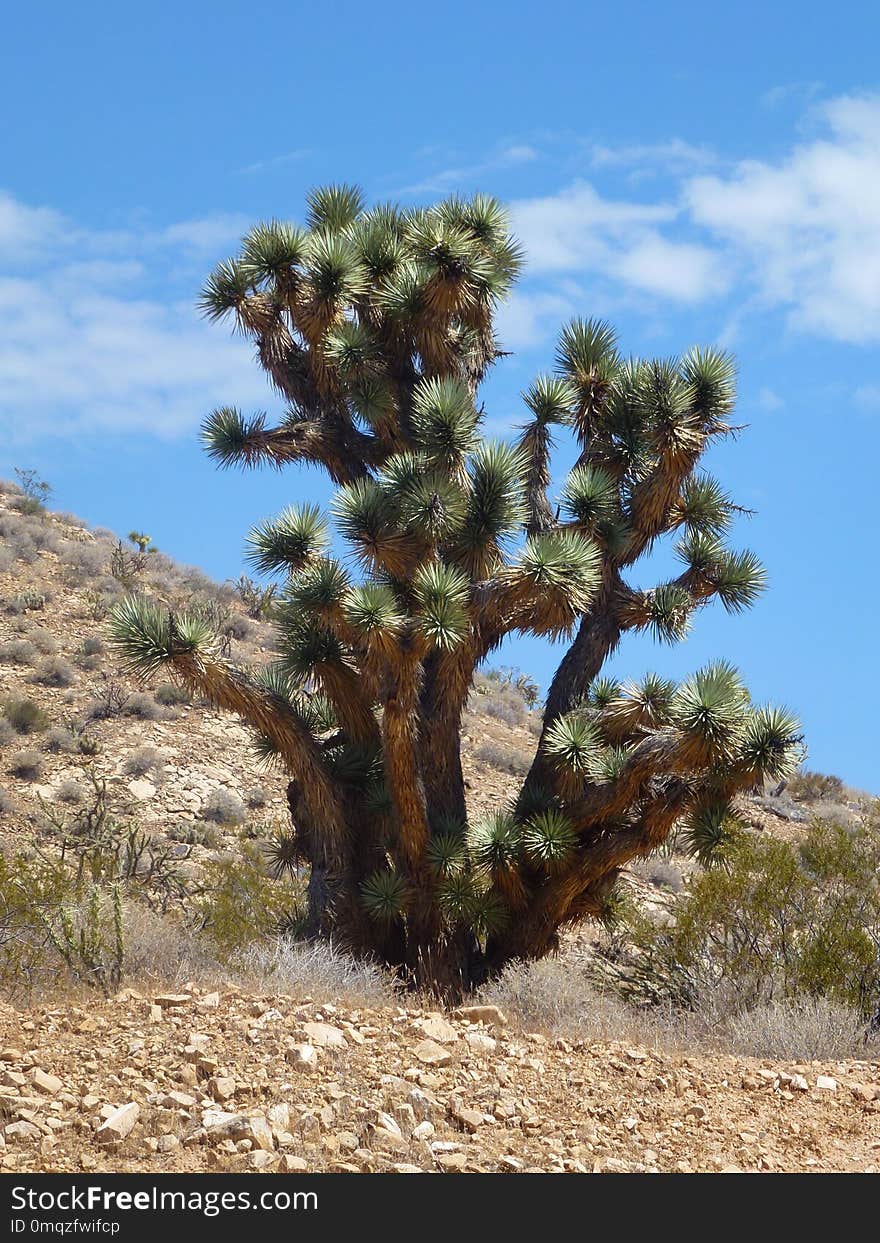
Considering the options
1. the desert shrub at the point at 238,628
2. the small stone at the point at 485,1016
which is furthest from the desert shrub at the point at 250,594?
the small stone at the point at 485,1016

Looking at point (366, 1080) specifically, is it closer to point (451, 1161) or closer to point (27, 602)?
point (451, 1161)

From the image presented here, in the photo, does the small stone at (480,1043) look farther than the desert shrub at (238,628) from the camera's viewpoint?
No

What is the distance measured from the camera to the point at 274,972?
9.95m

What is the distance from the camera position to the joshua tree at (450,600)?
10867mm

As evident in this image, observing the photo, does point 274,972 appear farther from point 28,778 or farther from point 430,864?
point 28,778

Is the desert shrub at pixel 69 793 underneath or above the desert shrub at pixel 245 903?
above

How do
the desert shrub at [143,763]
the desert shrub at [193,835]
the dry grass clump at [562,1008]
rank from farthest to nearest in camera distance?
the desert shrub at [143,763] < the desert shrub at [193,835] < the dry grass clump at [562,1008]

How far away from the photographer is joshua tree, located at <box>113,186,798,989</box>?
35.7 feet

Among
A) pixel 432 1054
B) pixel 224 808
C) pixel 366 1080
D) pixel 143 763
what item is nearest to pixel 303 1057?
pixel 366 1080

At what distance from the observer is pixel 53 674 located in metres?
22.9

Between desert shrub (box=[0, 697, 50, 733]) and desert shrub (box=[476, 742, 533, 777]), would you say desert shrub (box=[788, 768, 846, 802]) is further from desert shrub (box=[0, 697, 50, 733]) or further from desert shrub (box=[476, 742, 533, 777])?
desert shrub (box=[0, 697, 50, 733])

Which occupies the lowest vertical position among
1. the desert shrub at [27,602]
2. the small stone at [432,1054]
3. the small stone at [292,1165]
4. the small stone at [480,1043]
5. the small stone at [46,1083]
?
the small stone at [292,1165]

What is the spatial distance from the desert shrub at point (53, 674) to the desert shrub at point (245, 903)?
612cm

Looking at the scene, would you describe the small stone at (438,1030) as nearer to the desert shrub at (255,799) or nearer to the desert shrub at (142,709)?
the desert shrub at (255,799)
